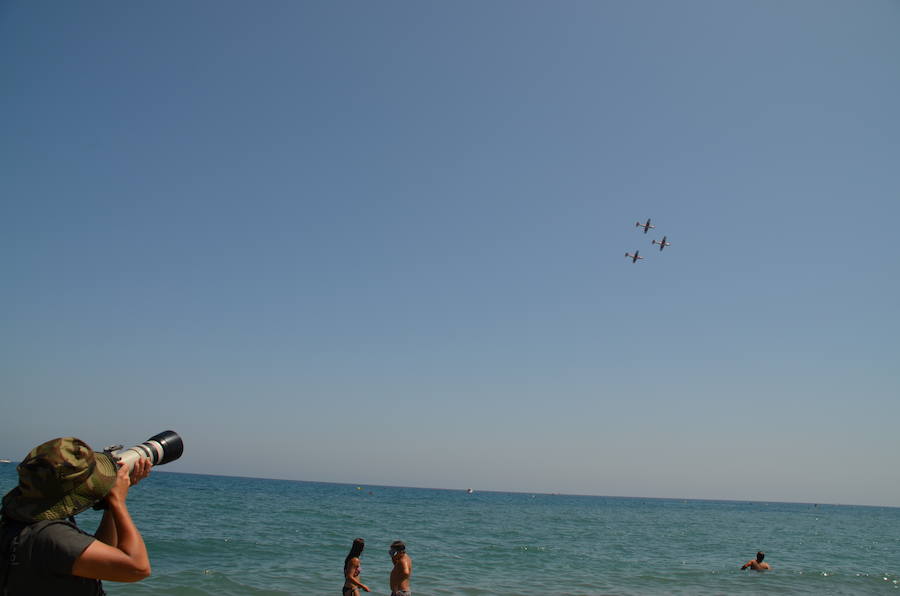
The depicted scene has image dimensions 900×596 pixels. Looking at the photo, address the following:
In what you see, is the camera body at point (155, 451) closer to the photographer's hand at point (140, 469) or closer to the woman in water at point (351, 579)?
the photographer's hand at point (140, 469)

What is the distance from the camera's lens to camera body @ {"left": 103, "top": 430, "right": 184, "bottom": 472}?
273 centimetres

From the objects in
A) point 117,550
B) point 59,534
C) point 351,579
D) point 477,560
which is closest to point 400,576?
point 351,579

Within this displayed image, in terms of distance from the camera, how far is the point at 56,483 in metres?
2.20

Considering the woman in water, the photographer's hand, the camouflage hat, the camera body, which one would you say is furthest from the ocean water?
the camouflage hat

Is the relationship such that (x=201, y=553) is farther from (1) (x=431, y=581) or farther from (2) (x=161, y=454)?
(2) (x=161, y=454)

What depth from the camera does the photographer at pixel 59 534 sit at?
214 centimetres

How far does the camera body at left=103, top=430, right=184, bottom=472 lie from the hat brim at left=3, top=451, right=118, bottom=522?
240mm

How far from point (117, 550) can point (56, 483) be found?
0.35 metres

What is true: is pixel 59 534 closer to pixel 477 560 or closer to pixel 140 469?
pixel 140 469

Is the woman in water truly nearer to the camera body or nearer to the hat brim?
the camera body

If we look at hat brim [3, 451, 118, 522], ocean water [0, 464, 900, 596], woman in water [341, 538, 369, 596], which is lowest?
ocean water [0, 464, 900, 596]

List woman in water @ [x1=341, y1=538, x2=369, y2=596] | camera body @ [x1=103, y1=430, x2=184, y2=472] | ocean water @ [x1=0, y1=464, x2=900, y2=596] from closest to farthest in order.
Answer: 1. camera body @ [x1=103, y1=430, x2=184, y2=472]
2. woman in water @ [x1=341, y1=538, x2=369, y2=596]
3. ocean water @ [x1=0, y1=464, x2=900, y2=596]

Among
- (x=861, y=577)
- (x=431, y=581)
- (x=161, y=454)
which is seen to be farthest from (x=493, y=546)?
(x=161, y=454)

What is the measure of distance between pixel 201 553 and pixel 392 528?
14085 millimetres
